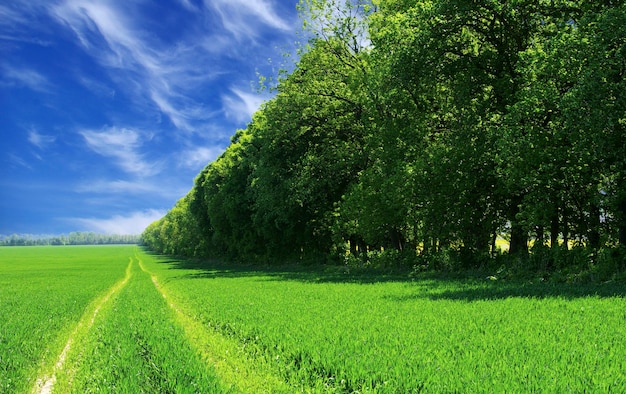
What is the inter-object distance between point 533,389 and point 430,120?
2748 centimetres

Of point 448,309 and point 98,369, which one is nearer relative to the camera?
point 98,369

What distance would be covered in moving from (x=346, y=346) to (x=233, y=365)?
2396 millimetres

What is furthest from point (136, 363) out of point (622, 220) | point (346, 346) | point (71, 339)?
point (622, 220)

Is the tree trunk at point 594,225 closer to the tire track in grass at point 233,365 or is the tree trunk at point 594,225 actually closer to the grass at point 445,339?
the grass at point 445,339

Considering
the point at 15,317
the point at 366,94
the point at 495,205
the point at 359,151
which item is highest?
the point at 366,94

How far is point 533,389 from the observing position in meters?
6.30

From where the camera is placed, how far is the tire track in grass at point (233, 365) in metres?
7.99

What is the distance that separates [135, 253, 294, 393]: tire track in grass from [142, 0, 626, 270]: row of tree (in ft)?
54.6

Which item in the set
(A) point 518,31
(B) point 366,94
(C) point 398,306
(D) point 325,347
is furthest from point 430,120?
(D) point 325,347

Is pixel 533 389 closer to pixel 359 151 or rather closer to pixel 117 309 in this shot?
pixel 117 309

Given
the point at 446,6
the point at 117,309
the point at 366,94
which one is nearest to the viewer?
the point at 117,309

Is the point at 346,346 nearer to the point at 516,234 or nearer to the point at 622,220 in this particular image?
the point at 622,220

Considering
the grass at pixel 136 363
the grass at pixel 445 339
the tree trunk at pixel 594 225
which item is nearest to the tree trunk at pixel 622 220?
the tree trunk at pixel 594 225

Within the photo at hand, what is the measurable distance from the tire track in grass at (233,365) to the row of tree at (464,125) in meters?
16.6
